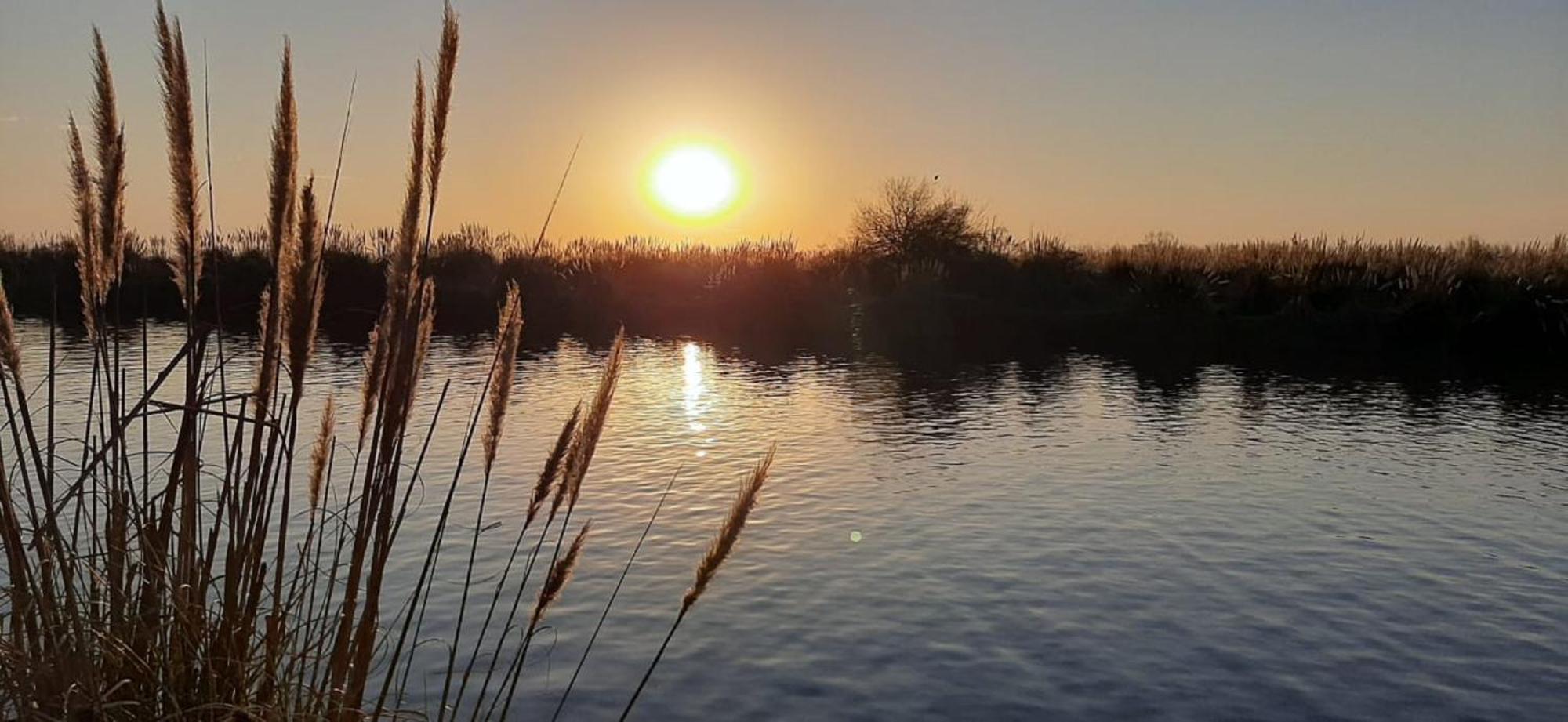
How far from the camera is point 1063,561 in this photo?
23.7ft

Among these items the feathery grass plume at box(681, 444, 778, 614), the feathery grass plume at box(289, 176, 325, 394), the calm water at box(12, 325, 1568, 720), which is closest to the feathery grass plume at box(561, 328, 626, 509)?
the feathery grass plume at box(681, 444, 778, 614)

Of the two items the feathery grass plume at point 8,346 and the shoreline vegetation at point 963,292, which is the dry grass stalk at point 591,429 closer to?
the feathery grass plume at point 8,346

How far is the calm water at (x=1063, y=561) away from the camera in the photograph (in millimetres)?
5340

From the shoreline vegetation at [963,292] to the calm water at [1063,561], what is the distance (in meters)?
8.88

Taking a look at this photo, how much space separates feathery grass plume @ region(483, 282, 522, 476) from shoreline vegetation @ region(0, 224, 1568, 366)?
18.1 meters

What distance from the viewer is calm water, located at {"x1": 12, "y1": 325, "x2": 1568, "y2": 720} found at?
17.5ft

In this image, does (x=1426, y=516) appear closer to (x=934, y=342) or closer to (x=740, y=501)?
(x=740, y=501)

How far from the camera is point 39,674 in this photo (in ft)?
8.74

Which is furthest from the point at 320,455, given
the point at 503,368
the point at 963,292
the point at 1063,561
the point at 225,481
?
the point at 963,292

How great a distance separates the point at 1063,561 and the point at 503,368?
510 centimetres

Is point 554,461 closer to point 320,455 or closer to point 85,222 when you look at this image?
point 320,455

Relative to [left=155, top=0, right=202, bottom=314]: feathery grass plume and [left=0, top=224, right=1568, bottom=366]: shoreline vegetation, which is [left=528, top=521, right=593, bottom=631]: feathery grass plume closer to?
[left=155, top=0, right=202, bottom=314]: feathery grass plume

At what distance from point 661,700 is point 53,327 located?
2.72m

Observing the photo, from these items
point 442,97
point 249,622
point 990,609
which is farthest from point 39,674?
point 990,609
